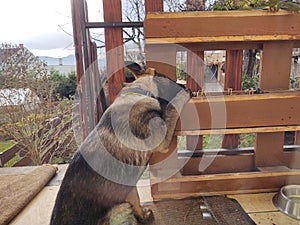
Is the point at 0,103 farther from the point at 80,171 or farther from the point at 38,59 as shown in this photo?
the point at 80,171

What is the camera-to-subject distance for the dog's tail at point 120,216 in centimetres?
109

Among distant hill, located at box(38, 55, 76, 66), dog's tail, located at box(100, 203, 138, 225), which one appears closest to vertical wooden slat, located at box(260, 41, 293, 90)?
dog's tail, located at box(100, 203, 138, 225)

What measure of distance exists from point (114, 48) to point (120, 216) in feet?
3.53

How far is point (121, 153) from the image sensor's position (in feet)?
3.81

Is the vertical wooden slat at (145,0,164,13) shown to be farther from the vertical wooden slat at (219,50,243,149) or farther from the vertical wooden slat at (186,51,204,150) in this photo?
the vertical wooden slat at (219,50,243,149)

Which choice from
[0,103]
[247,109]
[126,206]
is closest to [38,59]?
[0,103]

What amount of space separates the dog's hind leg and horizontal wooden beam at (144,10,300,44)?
0.85 meters

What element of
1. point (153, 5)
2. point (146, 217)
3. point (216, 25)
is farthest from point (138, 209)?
point (153, 5)

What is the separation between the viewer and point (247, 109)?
1368 millimetres

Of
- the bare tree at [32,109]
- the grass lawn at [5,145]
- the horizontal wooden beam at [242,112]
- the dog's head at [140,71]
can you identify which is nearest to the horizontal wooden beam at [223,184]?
the horizontal wooden beam at [242,112]

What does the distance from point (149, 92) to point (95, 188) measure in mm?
601

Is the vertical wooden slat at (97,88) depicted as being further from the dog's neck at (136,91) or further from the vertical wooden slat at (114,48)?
the dog's neck at (136,91)

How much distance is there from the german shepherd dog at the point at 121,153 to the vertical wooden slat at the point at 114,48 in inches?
9.5

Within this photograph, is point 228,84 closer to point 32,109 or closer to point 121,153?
point 121,153
